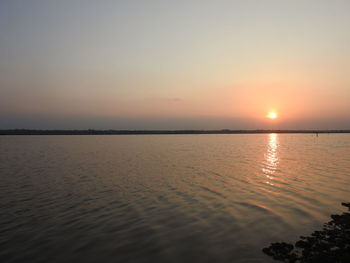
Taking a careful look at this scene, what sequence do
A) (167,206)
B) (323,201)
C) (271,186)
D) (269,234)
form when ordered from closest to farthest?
(269,234) → (167,206) → (323,201) → (271,186)

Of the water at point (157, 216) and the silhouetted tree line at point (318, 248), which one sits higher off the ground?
the silhouetted tree line at point (318, 248)

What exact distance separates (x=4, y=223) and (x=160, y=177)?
16.3 meters

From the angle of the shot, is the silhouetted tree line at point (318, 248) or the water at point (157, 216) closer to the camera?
the silhouetted tree line at point (318, 248)

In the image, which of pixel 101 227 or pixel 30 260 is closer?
pixel 30 260

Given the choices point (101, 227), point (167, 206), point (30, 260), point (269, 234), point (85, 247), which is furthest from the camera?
point (167, 206)

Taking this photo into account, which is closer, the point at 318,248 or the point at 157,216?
the point at 318,248

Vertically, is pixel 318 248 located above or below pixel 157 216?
above

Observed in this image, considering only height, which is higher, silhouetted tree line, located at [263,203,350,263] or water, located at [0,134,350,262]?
silhouetted tree line, located at [263,203,350,263]

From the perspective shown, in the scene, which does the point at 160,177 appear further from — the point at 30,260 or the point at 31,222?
the point at 30,260

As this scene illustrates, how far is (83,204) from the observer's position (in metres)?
17.6

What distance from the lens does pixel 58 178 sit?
89.4 feet

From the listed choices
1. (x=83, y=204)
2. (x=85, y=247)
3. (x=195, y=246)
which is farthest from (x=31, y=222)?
(x=195, y=246)

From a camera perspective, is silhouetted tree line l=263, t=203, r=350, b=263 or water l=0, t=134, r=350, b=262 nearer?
Result: silhouetted tree line l=263, t=203, r=350, b=263

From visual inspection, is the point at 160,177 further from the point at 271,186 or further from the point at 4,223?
the point at 4,223
